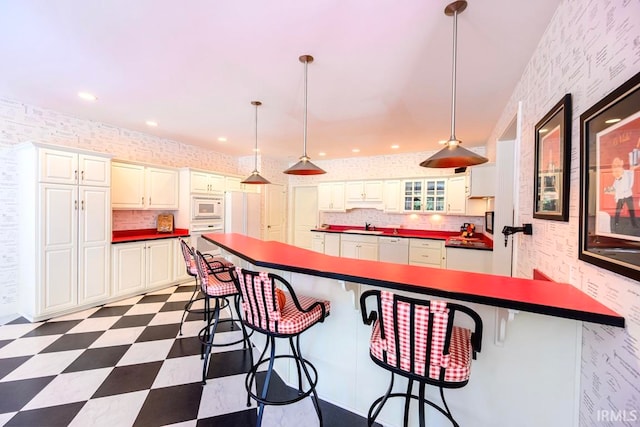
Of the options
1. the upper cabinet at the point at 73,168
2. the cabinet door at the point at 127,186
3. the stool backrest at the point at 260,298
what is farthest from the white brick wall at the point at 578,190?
the cabinet door at the point at 127,186

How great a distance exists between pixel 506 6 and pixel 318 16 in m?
1.08

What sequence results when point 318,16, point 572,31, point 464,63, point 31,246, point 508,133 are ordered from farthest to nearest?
point 31,246, point 508,133, point 464,63, point 318,16, point 572,31

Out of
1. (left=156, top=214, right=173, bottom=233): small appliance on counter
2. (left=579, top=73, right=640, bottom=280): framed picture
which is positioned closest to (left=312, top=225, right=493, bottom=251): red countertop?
(left=579, top=73, right=640, bottom=280): framed picture

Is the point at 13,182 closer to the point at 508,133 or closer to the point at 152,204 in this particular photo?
the point at 152,204

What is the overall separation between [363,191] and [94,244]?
4.48 meters

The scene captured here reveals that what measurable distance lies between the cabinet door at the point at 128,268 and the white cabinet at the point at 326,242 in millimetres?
3255

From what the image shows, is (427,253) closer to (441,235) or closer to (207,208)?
(441,235)

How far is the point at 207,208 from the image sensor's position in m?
4.75

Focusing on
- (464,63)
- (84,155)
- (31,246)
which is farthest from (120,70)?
(464,63)

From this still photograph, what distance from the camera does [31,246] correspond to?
291 centimetres

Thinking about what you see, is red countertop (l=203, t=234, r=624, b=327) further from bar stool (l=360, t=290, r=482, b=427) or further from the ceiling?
the ceiling

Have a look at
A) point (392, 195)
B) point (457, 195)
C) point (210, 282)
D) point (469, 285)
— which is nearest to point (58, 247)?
point (210, 282)

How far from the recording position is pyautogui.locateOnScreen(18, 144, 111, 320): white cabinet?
289cm

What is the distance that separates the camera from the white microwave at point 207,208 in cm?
455
